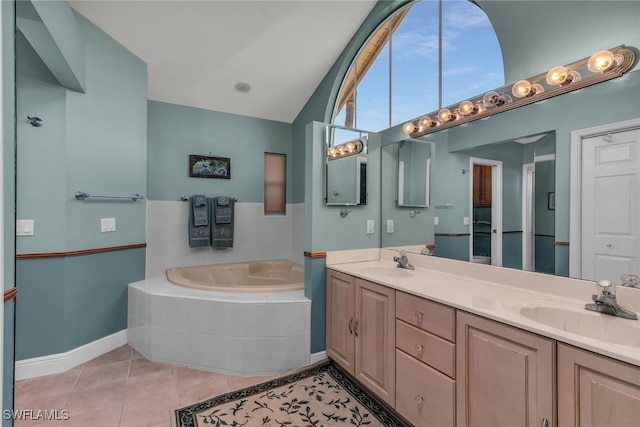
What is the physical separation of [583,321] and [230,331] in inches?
79.5

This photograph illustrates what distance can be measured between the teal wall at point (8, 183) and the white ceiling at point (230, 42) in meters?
1.74

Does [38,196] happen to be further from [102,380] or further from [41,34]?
[102,380]

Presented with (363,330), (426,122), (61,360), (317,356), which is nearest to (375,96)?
(426,122)

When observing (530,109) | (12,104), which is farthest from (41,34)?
(530,109)

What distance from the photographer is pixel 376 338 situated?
70.9 inches

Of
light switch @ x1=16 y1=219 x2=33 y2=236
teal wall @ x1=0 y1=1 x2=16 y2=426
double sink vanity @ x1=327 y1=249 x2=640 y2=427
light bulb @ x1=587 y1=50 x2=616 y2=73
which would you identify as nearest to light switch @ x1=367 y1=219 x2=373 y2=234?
double sink vanity @ x1=327 y1=249 x2=640 y2=427

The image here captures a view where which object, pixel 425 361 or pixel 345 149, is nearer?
pixel 425 361

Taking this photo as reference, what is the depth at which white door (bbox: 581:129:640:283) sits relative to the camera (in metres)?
1.21

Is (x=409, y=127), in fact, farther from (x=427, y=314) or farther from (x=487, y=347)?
(x=487, y=347)

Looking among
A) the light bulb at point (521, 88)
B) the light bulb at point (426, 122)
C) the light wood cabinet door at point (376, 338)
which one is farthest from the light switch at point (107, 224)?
the light bulb at point (521, 88)

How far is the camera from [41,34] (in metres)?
1.75

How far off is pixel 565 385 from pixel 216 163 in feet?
11.6

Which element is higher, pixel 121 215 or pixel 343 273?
pixel 121 215

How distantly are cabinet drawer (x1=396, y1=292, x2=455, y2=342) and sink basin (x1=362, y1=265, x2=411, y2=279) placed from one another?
0.46 m
